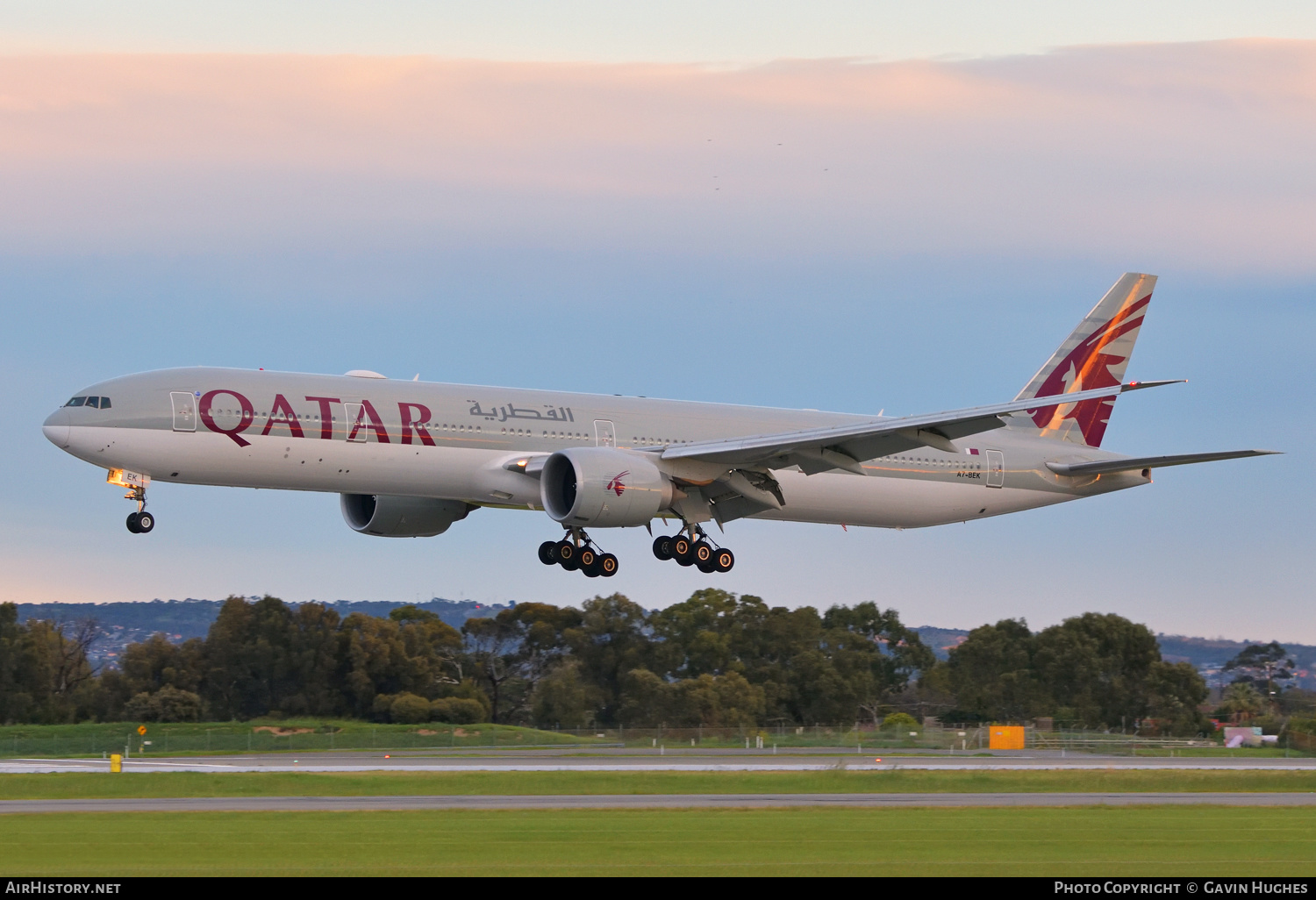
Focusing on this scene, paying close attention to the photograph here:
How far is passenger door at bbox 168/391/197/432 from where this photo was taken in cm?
4053

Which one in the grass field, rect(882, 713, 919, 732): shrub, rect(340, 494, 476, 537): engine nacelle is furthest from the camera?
rect(882, 713, 919, 732): shrub

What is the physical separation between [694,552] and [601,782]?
A: 7.17 m

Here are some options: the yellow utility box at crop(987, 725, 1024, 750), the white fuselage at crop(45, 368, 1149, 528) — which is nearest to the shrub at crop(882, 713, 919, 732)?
the yellow utility box at crop(987, 725, 1024, 750)

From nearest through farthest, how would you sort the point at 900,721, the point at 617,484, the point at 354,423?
the point at 354,423
the point at 617,484
the point at 900,721

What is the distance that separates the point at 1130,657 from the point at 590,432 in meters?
55.0

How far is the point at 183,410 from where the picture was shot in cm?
4066

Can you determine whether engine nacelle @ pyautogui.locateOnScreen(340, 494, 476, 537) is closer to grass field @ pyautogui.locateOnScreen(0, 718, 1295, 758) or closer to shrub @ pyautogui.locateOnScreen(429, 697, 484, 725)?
grass field @ pyautogui.locateOnScreen(0, 718, 1295, 758)

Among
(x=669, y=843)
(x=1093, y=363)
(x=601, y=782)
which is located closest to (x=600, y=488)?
(x=601, y=782)

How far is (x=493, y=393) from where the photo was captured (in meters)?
45.4

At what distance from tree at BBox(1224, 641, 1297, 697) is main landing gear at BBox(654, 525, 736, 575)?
8013 cm

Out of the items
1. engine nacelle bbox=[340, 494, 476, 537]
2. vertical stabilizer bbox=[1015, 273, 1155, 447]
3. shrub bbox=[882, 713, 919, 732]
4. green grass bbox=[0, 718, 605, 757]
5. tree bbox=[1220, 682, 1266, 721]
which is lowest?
green grass bbox=[0, 718, 605, 757]

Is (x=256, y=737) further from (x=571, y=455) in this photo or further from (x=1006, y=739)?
(x=571, y=455)

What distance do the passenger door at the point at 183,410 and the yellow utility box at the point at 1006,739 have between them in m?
40.7
